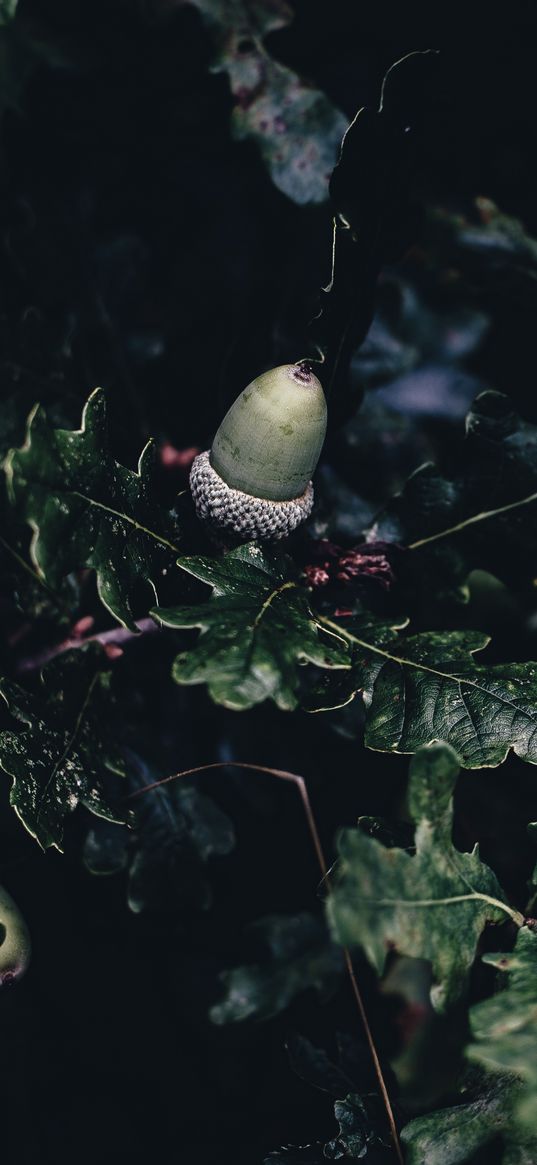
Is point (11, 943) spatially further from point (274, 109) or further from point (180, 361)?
point (274, 109)

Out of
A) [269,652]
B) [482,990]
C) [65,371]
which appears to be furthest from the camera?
[65,371]

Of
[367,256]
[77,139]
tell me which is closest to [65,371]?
[77,139]

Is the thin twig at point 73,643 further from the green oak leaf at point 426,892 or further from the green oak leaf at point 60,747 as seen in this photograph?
the green oak leaf at point 426,892

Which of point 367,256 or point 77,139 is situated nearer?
point 367,256

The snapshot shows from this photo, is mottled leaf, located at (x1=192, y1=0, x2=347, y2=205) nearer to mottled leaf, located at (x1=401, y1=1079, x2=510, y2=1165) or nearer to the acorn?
the acorn

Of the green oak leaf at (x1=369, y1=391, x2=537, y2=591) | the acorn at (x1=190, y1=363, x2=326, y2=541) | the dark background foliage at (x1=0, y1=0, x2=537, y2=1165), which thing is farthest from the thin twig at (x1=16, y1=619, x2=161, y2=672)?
the green oak leaf at (x1=369, y1=391, x2=537, y2=591)

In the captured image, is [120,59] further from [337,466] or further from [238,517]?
[238,517]

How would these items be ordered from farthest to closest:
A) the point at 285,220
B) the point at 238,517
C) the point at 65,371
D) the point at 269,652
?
the point at 285,220 < the point at 65,371 < the point at 238,517 < the point at 269,652
